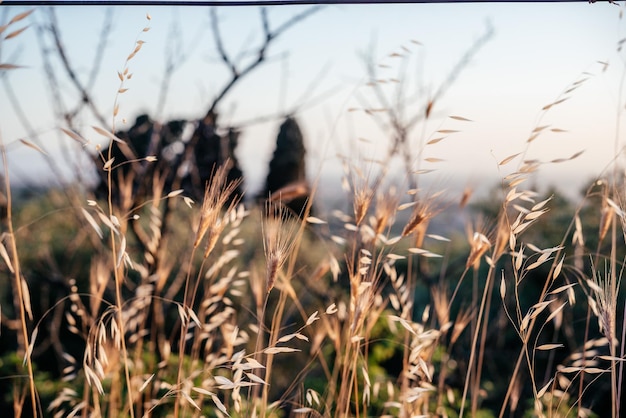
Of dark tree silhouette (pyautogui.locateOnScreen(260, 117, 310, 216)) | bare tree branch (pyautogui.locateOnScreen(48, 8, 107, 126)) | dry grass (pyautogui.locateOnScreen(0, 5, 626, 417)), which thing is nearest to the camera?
dry grass (pyautogui.locateOnScreen(0, 5, 626, 417))

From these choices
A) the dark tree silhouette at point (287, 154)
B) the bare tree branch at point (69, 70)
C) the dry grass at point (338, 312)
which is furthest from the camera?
the dark tree silhouette at point (287, 154)

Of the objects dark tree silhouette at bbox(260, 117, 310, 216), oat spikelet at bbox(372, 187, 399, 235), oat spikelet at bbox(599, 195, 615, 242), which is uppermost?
oat spikelet at bbox(372, 187, 399, 235)

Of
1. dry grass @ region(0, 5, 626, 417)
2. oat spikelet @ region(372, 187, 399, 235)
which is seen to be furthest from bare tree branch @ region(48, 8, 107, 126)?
oat spikelet @ region(372, 187, 399, 235)

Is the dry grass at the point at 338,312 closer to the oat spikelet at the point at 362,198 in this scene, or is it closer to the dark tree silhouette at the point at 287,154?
the oat spikelet at the point at 362,198

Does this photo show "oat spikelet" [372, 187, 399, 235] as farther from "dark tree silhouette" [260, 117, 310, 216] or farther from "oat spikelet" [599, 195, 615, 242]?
"dark tree silhouette" [260, 117, 310, 216]

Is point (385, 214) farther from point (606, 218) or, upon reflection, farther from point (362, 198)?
point (606, 218)

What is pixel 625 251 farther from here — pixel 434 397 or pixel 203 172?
→ pixel 203 172

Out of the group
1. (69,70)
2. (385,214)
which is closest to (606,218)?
(385,214)

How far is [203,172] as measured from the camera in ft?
8.02

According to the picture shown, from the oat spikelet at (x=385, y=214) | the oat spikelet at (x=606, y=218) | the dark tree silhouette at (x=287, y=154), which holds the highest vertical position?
the oat spikelet at (x=385, y=214)

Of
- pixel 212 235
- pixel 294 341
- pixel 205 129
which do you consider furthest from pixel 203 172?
pixel 212 235

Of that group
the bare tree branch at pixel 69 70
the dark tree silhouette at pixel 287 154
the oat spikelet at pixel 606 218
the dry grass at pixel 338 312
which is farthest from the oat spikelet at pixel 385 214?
the dark tree silhouette at pixel 287 154

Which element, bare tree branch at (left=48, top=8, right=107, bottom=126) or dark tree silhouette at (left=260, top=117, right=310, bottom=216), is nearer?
bare tree branch at (left=48, top=8, right=107, bottom=126)

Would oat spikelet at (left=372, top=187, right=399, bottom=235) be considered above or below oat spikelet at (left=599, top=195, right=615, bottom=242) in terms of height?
above
